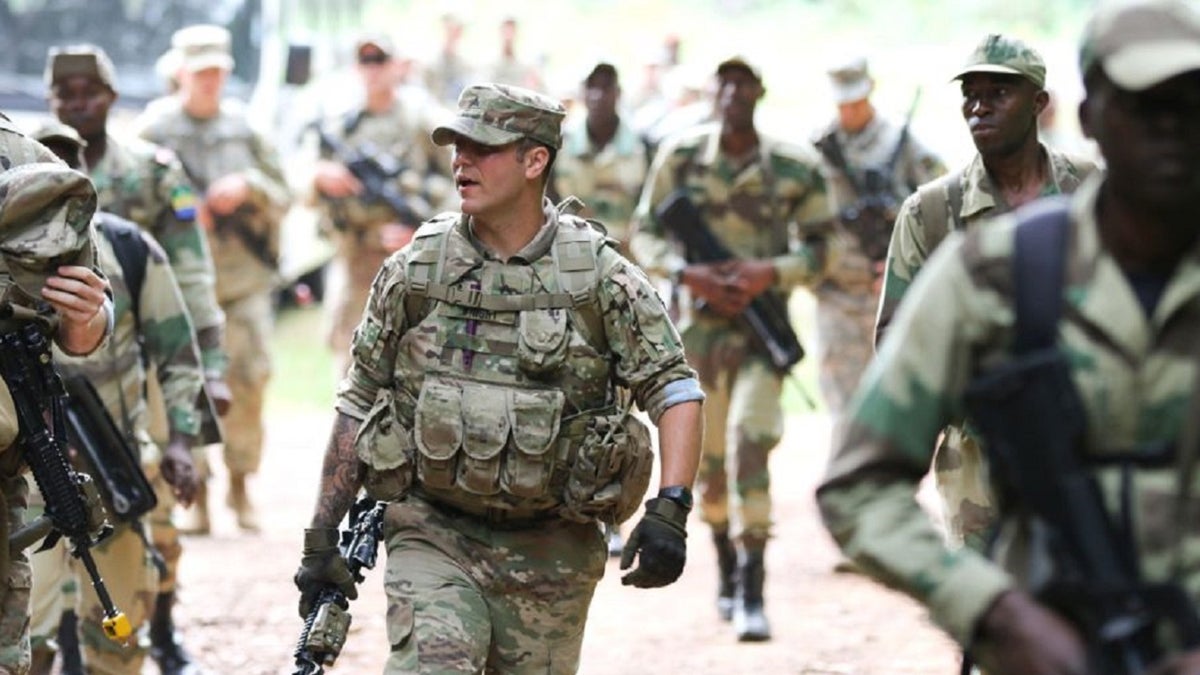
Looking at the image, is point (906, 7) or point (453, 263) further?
point (906, 7)

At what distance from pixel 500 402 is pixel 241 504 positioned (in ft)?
23.6

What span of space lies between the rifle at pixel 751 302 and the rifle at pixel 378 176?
369 centimetres

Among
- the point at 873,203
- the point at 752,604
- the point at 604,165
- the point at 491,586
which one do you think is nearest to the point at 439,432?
the point at 491,586

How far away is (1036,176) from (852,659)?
322cm

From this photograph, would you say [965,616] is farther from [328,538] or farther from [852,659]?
[852,659]

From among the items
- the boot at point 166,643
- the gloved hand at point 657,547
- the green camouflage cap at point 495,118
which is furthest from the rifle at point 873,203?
the gloved hand at point 657,547

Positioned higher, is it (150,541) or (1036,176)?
(1036,176)

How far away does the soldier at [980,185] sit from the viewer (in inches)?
270

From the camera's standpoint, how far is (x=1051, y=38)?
30.7 m

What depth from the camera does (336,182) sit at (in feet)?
46.0

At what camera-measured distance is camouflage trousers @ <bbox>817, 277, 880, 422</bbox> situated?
12305 millimetres

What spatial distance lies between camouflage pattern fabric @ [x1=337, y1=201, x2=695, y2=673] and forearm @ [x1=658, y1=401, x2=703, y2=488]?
0.15 ft

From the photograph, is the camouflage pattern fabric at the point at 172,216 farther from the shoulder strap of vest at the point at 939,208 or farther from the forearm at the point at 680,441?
the forearm at the point at 680,441

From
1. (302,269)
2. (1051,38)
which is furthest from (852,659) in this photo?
(1051,38)
